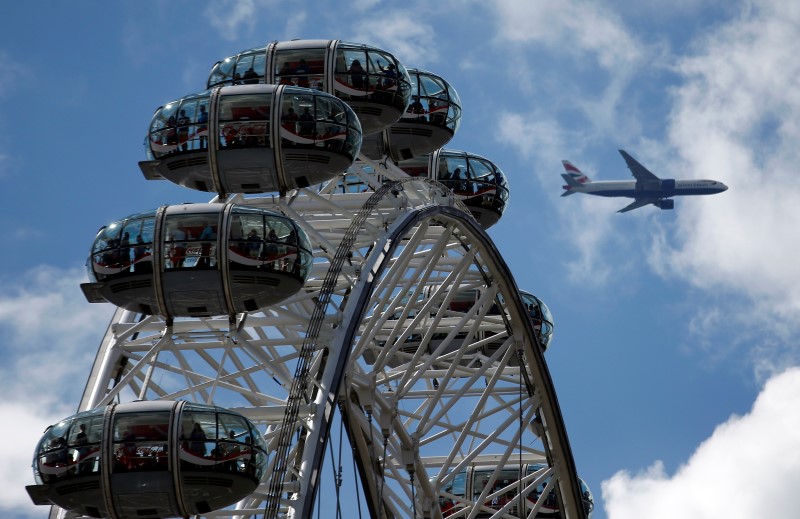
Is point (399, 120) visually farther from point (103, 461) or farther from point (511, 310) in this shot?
point (103, 461)

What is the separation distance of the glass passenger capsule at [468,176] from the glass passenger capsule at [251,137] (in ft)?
36.0

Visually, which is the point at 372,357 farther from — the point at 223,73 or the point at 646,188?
the point at 646,188

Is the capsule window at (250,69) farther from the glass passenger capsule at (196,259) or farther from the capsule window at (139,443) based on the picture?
the capsule window at (139,443)

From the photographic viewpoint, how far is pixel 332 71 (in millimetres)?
39688

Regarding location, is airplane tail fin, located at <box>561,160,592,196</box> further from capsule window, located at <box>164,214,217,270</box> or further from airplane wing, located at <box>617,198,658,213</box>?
capsule window, located at <box>164,214,217,270</box>

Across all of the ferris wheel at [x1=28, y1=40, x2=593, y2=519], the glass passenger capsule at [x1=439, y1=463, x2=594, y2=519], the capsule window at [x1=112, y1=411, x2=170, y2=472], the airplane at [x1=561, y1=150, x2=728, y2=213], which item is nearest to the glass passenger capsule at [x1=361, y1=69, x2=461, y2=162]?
the ferris wheel at [x1=28, y1=40, x2=593, y2=519]

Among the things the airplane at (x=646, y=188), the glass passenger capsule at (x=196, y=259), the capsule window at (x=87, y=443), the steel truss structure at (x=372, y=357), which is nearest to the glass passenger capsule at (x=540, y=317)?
the steel truss structure at (x=372, y=357)

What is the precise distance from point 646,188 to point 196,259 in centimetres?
13255

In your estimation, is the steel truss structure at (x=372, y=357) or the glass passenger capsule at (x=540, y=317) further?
the glass passenger capsule at (x=540, y=317)

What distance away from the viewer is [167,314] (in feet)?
Result: 111

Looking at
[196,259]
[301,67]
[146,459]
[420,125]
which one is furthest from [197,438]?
[420,125]

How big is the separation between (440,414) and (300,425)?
11577 millimetres

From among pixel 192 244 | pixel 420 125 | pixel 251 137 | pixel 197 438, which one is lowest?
pixel 197 438

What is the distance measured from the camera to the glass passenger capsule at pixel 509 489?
47188 millimetres
